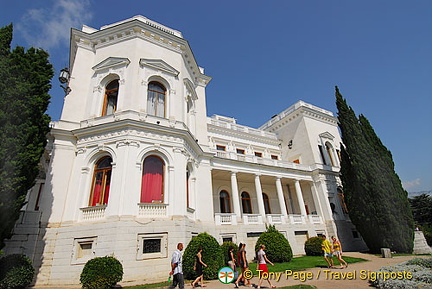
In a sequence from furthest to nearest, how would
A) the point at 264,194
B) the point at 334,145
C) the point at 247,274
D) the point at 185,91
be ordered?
the point at 334,145 < the point at 264,194 < the point at 185,91 < the point at 247,274

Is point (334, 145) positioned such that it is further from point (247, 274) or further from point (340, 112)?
point (247, 274)

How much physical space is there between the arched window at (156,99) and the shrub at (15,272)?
10.3 metres

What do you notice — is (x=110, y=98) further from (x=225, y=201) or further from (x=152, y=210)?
(x=225, y=201)

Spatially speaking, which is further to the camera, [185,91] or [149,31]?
[185,91]

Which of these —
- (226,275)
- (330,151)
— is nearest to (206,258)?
(226,275)

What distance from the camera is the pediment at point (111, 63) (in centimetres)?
1638

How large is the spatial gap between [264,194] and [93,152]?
19.7 meters

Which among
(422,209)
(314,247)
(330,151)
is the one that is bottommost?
(314,247)

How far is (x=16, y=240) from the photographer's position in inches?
463

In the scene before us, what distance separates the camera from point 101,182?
13992 mm

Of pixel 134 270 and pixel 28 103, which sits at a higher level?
pixel 28 103

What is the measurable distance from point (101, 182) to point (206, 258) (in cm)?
786

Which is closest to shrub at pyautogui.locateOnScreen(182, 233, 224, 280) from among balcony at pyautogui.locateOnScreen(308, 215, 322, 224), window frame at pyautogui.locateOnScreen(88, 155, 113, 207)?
window frame at pyautogui.locateOnScreen(88, 155, 113, 207)

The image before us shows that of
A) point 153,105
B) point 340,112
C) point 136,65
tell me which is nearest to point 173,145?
point 153,105
